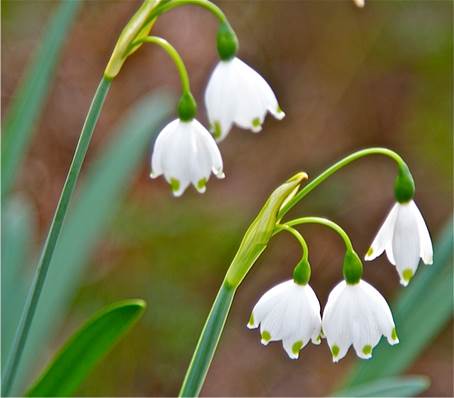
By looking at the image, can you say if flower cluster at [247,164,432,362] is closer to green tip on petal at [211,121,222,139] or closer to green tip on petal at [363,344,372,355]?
green tip on petal at [363,344,372,355]

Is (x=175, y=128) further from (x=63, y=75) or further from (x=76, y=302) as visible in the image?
(x=63, y=75)

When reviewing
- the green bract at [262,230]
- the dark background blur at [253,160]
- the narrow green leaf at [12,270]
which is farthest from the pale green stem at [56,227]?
the dark background blur at [253,160]

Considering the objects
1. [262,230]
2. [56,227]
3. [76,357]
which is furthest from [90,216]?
[262,230]

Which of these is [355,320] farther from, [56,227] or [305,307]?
[56,227]

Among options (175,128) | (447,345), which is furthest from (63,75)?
(175,128)

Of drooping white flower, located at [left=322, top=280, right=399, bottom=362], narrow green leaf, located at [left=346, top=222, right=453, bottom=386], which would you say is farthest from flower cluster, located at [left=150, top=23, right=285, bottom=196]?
narrow green leaf, located at [left=346, top=222, right=453, bottom=386]

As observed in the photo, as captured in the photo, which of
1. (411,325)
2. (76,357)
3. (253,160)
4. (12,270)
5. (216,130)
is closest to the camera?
(216,130)

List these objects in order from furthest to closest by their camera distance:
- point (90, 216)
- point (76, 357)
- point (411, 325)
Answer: point (90, 216) < point (411, 325) < point (76, 357)

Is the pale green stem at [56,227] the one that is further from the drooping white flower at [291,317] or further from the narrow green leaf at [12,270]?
the narrow green leaf at [12,270]
